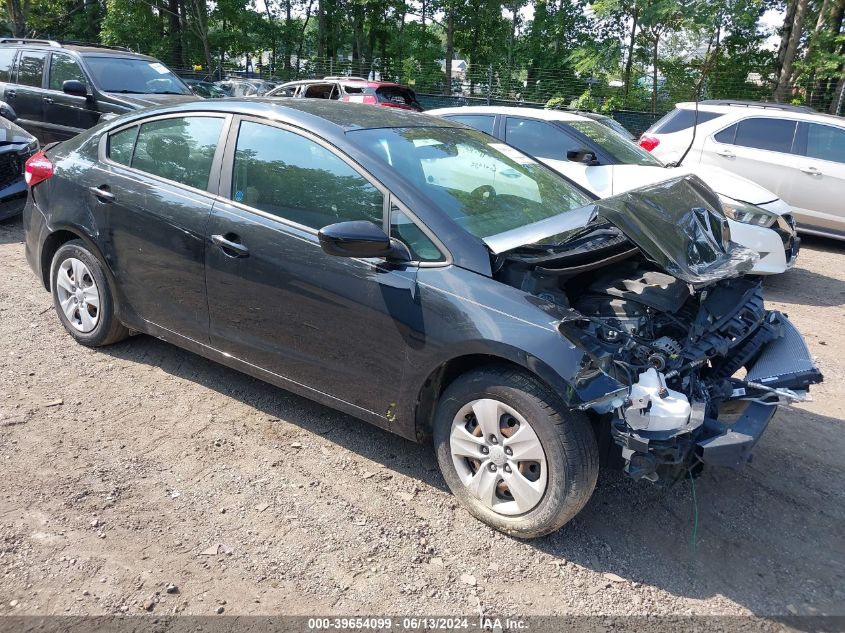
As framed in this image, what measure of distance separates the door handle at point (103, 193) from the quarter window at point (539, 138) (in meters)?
4.51

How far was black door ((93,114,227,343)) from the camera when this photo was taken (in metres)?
3.83

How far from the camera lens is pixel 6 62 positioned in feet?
34.6

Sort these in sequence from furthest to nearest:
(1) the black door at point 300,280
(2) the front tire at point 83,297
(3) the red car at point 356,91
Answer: (3) the red car at point 356,91
(2) the front tire at point 83,297
(1) the black door at point 300,280

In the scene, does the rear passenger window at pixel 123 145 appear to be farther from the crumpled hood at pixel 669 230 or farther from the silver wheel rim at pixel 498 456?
the silver wheel rim at pixel 498 456

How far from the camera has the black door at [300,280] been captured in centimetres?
323

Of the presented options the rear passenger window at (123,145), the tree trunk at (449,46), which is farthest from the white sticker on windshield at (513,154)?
the tree trunk at (449,46)

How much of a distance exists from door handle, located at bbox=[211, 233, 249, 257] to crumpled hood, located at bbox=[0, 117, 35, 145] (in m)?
5.75

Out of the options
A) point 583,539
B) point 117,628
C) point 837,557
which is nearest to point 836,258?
point 837,557

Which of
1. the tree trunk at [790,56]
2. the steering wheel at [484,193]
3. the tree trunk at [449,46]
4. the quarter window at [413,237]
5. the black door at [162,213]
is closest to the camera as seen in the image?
the quarter window at [413,237]

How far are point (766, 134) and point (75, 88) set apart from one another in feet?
31.2

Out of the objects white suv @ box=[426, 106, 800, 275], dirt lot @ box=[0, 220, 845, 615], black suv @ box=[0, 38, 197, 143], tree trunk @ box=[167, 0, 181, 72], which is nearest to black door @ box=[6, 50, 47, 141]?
black suv @ box=[0, 38, 197, 143]

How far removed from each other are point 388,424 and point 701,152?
26.6ft

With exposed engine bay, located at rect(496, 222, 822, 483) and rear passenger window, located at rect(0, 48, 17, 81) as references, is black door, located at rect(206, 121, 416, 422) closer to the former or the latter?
exposed engine bay, located at rect(496, 222, 822, 483)

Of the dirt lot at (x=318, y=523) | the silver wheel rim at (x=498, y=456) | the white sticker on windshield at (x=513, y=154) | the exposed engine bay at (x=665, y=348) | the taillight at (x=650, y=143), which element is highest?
the white sticker on windshield at (x=513, y=154)
